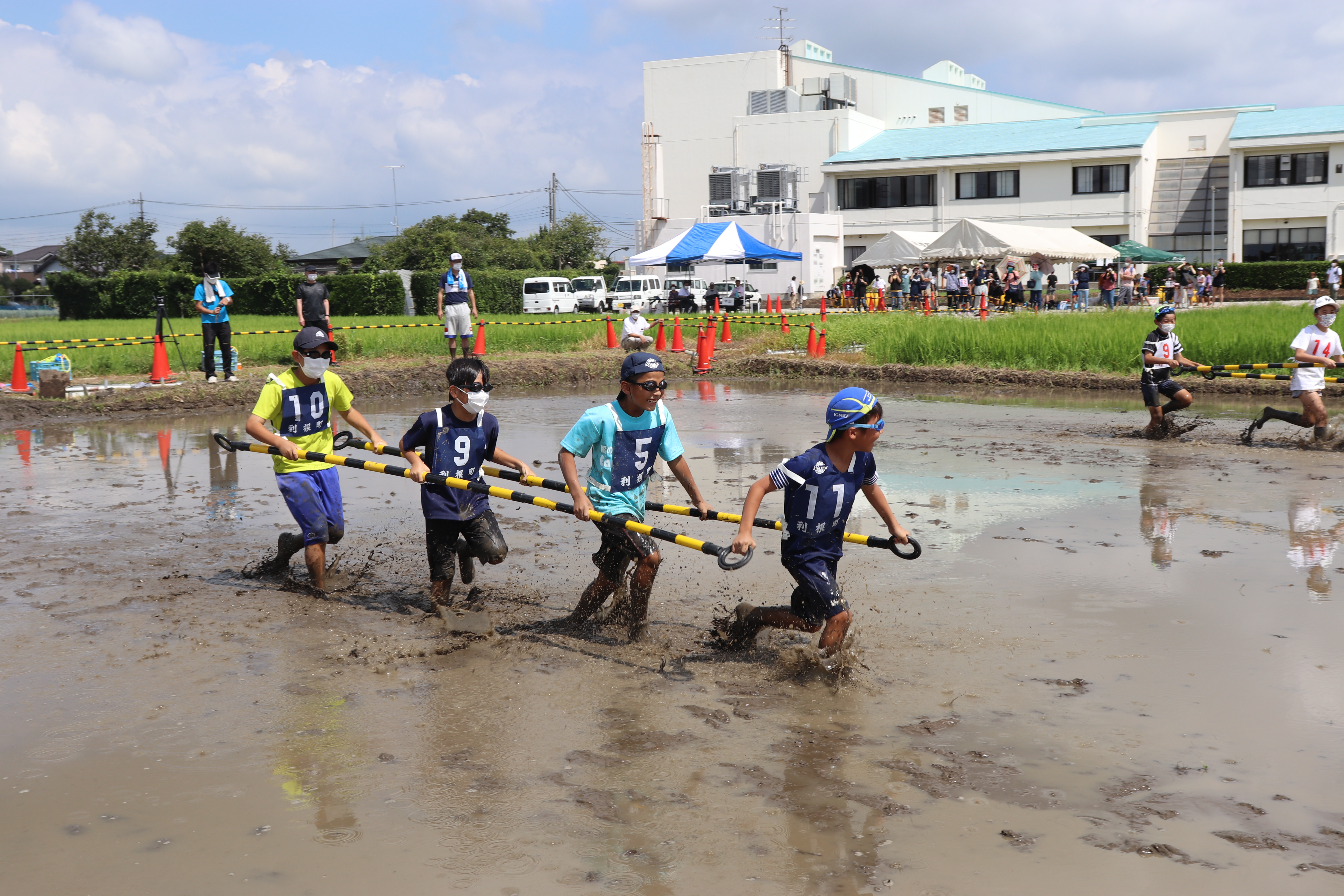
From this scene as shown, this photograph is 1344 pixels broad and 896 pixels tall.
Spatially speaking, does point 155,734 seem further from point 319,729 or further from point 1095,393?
point 1095,393

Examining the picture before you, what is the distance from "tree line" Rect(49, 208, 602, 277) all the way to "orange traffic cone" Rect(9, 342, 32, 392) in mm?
33563

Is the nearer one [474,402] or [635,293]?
[474,402]

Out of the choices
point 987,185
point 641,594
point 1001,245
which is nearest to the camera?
point 641,594

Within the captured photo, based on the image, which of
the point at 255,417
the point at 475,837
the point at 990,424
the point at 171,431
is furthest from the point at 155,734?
the point at 990,424

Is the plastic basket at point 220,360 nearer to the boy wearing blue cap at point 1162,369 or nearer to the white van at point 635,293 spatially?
the boy wearing blue cap at point 1162,369

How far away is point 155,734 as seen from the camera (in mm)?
4676

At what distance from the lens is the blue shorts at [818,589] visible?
5180 mm

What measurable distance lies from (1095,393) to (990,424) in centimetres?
462

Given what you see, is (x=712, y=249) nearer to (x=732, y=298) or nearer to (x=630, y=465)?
(x=732, y=298)

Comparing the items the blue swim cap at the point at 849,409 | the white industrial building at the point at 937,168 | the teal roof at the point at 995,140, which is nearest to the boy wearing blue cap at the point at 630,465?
the blue swim cap at the point at 849,409

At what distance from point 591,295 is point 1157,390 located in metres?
35.7

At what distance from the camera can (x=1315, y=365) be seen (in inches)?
471

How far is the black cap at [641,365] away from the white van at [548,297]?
41937mm

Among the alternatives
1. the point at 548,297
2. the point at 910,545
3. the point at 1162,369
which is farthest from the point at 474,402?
the point at 548,297
